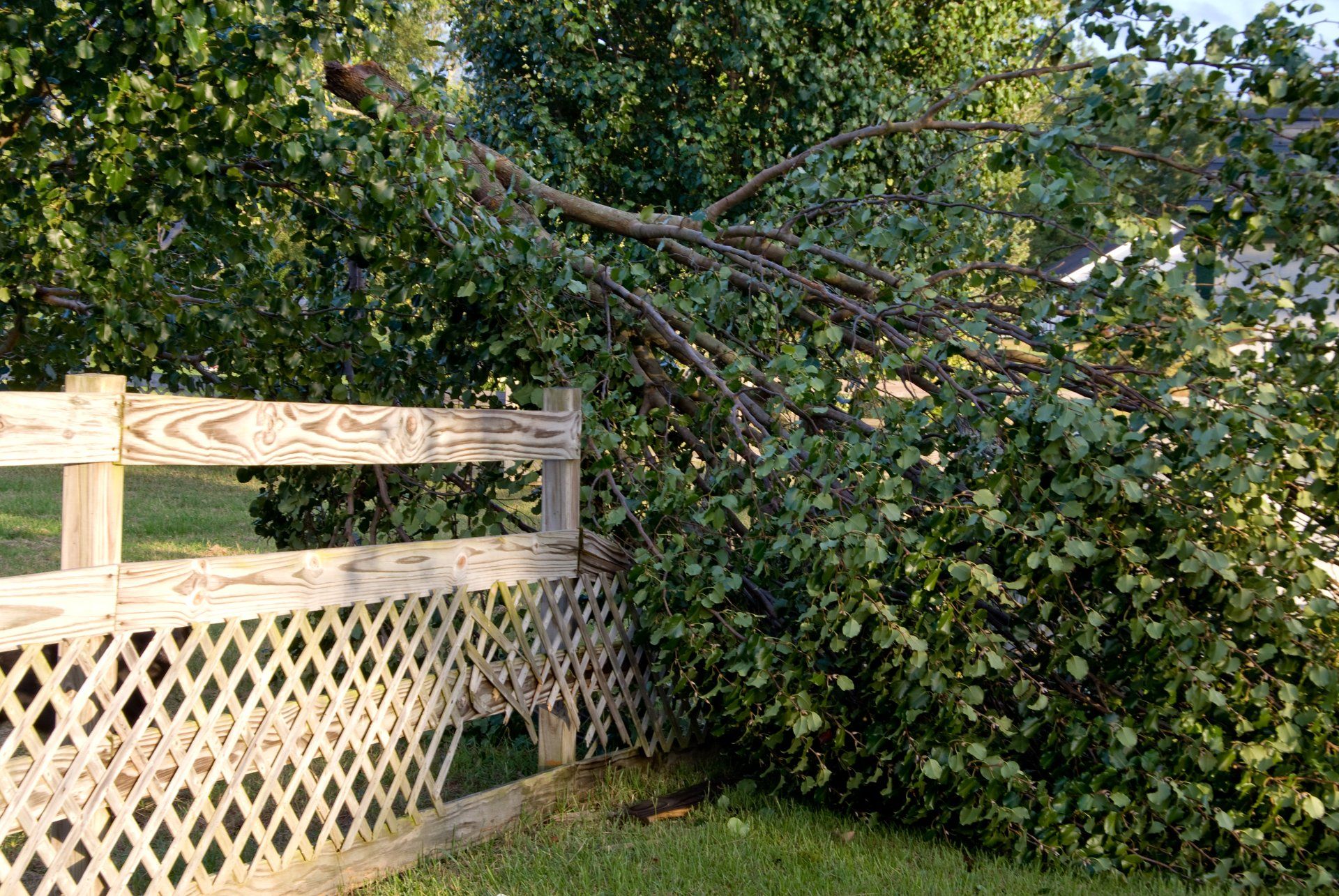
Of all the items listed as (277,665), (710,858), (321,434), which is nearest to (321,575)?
(277,665)

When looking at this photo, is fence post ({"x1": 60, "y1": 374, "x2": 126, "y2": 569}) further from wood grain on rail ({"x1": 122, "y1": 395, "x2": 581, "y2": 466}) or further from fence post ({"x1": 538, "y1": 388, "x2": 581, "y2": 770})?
fence post ({"x1": 538, "y1": 388, "x2": 581, "y2": 770})

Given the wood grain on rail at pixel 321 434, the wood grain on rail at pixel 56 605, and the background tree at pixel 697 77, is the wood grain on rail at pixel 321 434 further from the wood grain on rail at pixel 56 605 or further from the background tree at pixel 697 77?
the background tree at pixel 697 77

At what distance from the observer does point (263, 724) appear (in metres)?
3.60

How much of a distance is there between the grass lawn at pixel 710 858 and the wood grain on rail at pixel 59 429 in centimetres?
173

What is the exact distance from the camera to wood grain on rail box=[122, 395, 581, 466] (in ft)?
10.8

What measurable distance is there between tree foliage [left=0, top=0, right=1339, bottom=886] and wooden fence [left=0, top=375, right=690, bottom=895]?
0.42 m

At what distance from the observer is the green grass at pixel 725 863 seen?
3.90 m

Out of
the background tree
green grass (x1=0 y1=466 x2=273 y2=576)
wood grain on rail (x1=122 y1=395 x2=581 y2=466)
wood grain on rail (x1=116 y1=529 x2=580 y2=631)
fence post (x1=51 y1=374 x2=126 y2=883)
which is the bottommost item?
green grass (x1=0 y1=466 x2=273 y2=576)

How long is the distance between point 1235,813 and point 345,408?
11.3 ft

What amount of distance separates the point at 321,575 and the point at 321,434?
46 centimetres

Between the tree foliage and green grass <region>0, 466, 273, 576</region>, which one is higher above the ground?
the tree foliage

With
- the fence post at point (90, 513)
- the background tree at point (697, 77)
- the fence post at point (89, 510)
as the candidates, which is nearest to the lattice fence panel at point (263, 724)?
the fence post at point (90, 513)

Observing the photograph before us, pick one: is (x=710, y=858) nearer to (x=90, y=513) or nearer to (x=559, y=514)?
(x=559, y=514)

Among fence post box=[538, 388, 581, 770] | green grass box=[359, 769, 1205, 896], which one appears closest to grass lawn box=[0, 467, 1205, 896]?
green grass box=[359, 769, 1205, 896]
